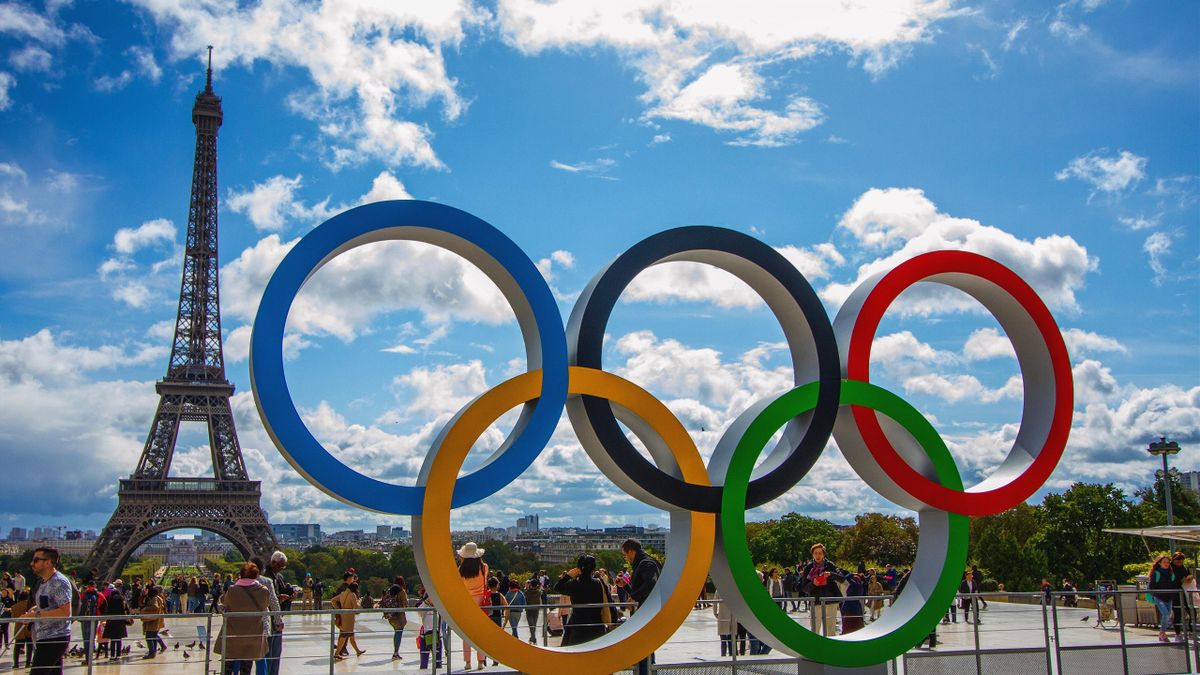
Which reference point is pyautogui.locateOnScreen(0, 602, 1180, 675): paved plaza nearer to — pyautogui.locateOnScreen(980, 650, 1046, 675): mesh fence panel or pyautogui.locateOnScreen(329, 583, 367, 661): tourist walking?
pyautogui.locateOnScreen(329, 583, 367, 661): tourist walking

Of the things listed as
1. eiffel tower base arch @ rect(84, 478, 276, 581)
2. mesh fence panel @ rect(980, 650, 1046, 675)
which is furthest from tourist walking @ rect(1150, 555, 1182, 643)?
eiffel tower base arch @ rect(84, 478, 276, 581)

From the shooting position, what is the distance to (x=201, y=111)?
213 ft

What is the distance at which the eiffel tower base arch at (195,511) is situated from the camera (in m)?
57.7

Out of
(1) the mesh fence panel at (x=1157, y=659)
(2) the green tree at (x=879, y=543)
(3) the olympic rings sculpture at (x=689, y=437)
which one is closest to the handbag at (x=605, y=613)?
(3) the olympic rings sculpture at (x=689, y=437)

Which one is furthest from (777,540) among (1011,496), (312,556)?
(1011,496)

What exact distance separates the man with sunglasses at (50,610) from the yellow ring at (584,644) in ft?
11.6

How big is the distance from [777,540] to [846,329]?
2699 inches

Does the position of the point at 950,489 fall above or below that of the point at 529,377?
below

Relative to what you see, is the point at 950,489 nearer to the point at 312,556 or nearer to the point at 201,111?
the point at 201,111

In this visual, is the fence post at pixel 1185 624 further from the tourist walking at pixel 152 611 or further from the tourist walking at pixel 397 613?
the tourist walking at pixel 152 611

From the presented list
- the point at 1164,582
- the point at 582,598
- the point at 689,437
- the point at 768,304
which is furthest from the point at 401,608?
the point at 1164,582

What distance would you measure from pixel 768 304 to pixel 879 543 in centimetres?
6408

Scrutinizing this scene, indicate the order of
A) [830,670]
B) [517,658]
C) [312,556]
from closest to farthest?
1. [517,658]
2. [830,670]
3. [312,556]

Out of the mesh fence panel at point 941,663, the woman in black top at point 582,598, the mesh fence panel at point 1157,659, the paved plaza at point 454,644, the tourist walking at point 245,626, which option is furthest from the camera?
the paved plaza at point 454,644
